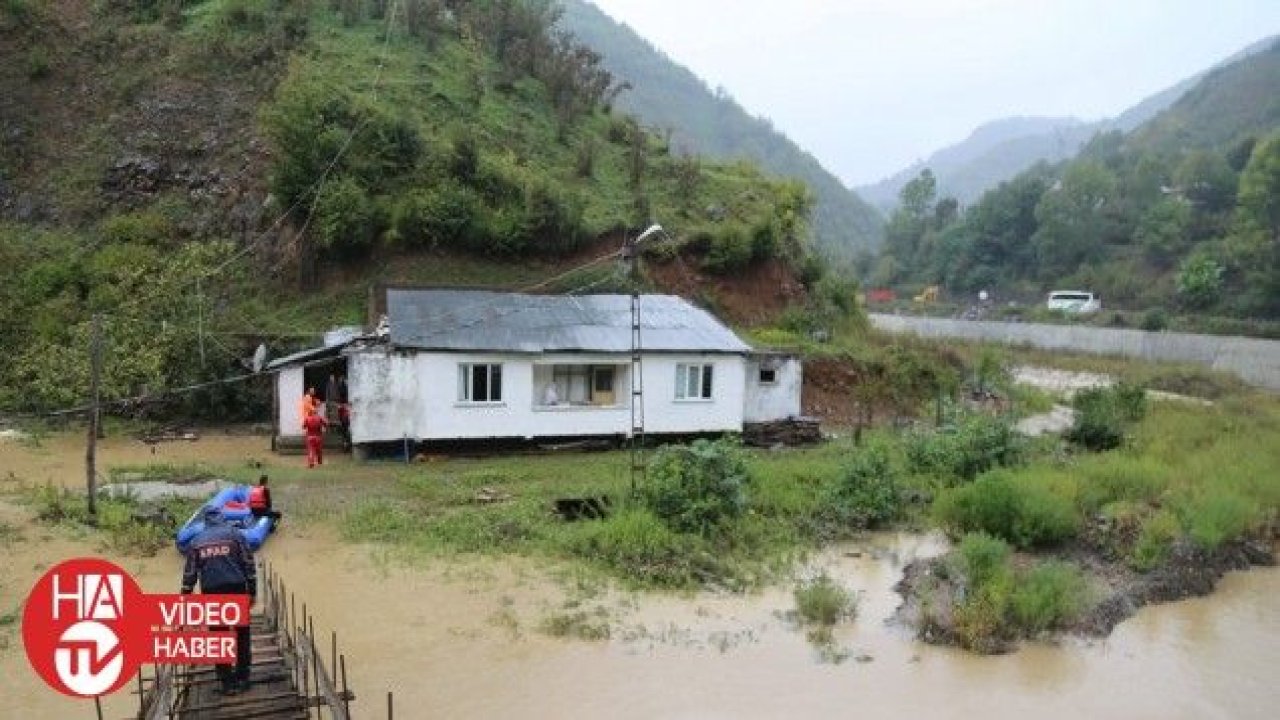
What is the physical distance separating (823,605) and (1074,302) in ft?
193

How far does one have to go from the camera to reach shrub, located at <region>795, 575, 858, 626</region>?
13.8 metres

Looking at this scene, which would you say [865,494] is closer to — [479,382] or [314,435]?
[479,382]

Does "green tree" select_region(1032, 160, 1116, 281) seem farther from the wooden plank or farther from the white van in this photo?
the wooden plank

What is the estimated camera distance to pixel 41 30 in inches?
1390

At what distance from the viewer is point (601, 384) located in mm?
23922

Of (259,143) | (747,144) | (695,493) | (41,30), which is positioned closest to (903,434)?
(695,493)

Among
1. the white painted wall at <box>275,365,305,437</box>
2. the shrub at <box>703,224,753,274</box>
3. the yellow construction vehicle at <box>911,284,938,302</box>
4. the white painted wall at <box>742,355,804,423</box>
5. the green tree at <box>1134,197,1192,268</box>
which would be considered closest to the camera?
the white painted wall at <box>275,365,305,437</box>

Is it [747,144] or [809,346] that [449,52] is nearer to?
[809,346]

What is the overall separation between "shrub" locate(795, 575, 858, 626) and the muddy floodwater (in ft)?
0.85

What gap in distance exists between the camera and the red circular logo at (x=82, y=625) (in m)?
5.19

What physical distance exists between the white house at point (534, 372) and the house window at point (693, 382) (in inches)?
1.2

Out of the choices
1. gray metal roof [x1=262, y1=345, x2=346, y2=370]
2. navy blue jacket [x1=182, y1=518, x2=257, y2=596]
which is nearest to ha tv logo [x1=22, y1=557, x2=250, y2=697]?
navy blue jacket [x1=182, y1=518, x2=257, y2=596]

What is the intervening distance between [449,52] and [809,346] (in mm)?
20865

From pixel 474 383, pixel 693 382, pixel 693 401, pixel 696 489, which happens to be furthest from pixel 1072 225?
pixel 696 489
